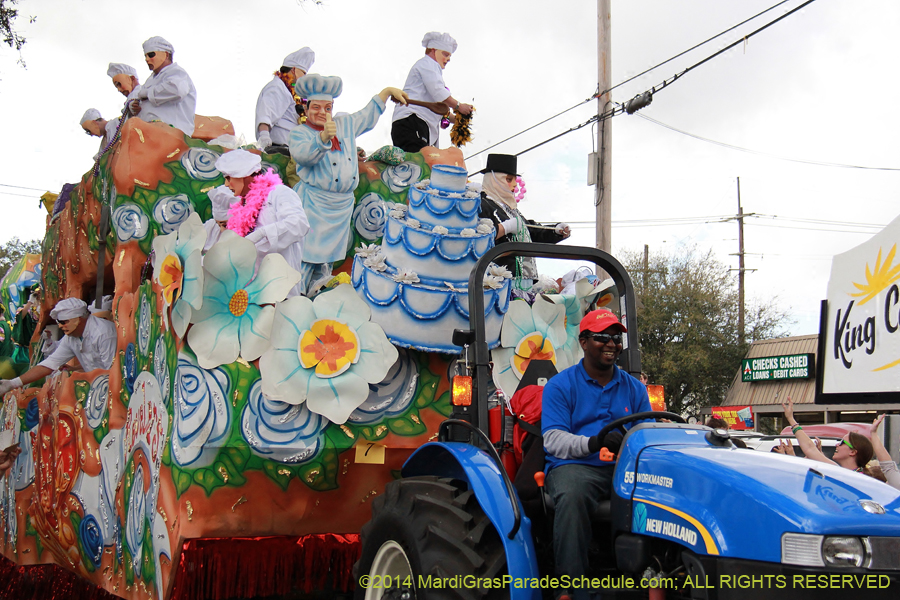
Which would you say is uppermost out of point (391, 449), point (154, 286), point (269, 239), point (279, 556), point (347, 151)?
point (347, 151)

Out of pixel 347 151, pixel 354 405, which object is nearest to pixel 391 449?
pixel 354 405

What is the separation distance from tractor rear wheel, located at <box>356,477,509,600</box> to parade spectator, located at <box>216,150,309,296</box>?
2.16 metres

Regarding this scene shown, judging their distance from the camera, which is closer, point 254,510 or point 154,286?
point 254,510

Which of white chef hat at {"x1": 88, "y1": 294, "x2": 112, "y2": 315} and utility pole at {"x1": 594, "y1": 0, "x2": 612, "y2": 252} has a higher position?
utility pole at {"x1": 594, "y1": 0, "x2": 612, "y2": 252}

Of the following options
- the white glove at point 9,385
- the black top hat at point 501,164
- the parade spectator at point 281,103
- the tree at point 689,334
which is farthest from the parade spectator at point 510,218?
the tree at point 689,334

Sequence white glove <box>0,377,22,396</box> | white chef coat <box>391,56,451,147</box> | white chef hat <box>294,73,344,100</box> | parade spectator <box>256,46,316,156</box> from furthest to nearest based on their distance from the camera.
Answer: white glove <box>0,377,22,396</box> → parade spectator <box>256,46,316,156</box> → white chef coat <box>391,56,451,147</box> → white chef hat <box>294,73,344,100</box>

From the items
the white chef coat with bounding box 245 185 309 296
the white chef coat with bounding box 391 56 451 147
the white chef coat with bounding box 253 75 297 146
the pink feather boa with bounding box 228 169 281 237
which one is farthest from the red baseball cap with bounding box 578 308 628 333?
the white chef coat with bounding box 253 75 297 146

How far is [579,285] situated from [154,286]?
304cm

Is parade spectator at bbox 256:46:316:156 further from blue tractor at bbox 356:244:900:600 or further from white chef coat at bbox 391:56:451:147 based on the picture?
blue tractor at bbox 356:244:900:600

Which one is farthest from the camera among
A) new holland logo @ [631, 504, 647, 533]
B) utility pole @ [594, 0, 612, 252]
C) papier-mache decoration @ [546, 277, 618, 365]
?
utility pole @ [594, 0, 612, 252]

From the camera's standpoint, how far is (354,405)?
4957 millimetres

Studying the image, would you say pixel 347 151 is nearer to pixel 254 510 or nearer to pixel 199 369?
pixel 199 369

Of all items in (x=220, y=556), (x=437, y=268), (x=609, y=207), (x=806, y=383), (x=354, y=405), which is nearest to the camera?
(x=220, y=556)

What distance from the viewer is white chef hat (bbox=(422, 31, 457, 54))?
7.73 metres
